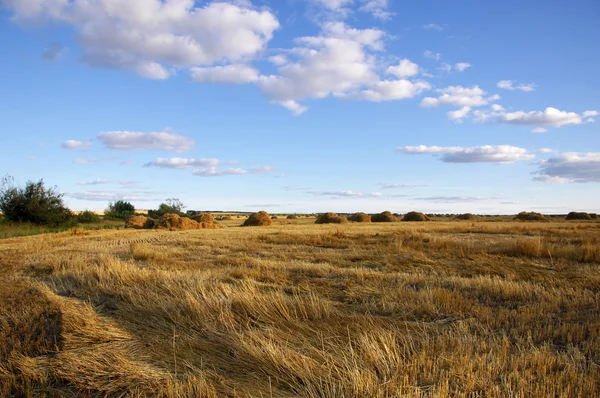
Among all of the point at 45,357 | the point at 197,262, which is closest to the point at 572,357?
the point at 45,357

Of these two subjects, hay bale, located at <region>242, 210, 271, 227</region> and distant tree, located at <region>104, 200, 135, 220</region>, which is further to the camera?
distant tree, located at <region>104, 200, 135, 220</region>

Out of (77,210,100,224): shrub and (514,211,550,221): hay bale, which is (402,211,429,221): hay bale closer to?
(514,211,550,221): hay bale

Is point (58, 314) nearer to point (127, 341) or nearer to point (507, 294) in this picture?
point (127, 341)

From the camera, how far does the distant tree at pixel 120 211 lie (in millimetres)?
52466

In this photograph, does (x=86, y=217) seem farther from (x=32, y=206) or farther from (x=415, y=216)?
(x=415, y=216)

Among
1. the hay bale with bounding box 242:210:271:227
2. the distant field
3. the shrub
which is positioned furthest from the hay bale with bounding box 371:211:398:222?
the distant field

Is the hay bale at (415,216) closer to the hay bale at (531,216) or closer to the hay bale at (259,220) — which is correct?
the hay bale at (531,216)

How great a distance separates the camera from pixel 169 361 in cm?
410

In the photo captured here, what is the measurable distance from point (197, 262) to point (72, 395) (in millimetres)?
7179

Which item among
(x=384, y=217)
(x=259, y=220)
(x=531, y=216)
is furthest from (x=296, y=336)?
(x=531, y=216)

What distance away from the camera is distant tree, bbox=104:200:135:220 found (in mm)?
52466

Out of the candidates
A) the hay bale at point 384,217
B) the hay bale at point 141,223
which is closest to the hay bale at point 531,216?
the hay bale at point 384,217

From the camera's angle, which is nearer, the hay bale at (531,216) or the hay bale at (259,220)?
the hay bale at (259,220)

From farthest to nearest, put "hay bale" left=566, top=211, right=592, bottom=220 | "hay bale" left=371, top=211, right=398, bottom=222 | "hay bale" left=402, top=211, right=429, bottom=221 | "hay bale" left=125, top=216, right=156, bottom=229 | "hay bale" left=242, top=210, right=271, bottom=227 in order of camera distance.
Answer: "hay bale" left=566, top=211, right=592, bottom=220 < "hay bale" left=402, top=211, right=429, bottom=221 < "hay bale" left=371, top=211, right=398, bottom=222 < "hay bale" left=242, top=210, right=271, bottom=227 < "hay bale" left=125, top=216, right=156, bottom=229
